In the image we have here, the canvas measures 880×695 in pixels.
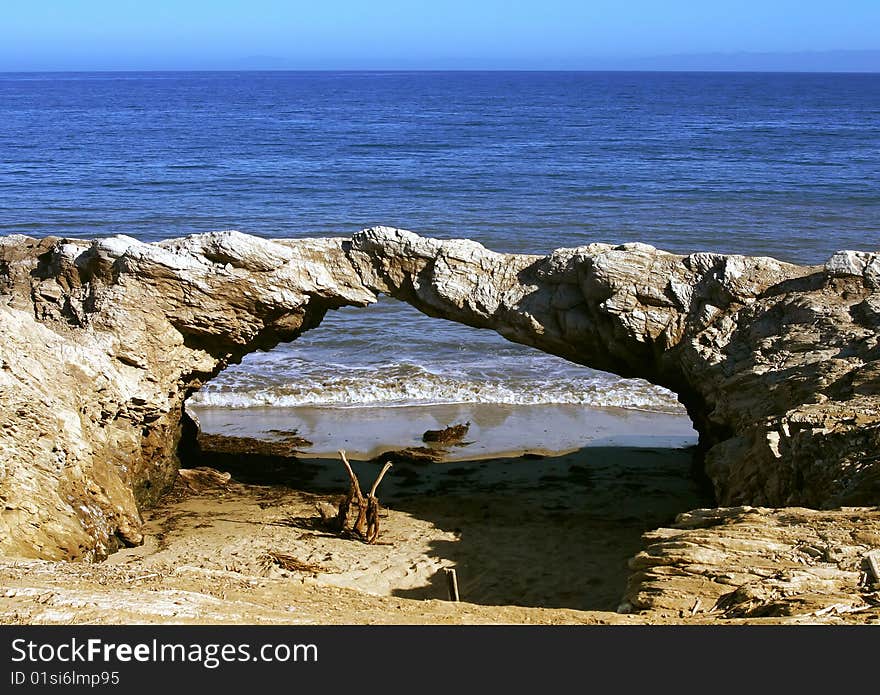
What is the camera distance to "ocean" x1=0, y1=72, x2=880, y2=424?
18.0 meters

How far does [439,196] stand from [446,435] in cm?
2262

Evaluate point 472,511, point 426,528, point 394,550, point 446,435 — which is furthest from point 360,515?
point 446,435

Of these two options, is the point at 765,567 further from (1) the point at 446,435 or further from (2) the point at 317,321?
(1) the point at 446,435

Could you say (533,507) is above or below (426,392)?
below

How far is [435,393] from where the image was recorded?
1733cm

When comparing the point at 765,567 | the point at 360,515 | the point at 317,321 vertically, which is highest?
the point at 317,321

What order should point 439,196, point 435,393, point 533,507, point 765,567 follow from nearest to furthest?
point 765,567, point 533,507, point 435,393, point 439,196

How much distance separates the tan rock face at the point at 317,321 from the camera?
32.3ft

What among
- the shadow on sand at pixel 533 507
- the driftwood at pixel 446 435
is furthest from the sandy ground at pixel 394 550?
the driftwood at pixel 446 435

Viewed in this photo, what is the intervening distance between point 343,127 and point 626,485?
55.4m

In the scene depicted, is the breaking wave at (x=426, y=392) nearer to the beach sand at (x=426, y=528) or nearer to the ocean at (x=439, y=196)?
the ocean at (x=439, y=196)

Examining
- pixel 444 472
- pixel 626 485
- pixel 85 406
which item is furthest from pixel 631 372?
pixel 85 406

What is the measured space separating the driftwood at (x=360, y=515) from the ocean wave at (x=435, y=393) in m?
5.70
